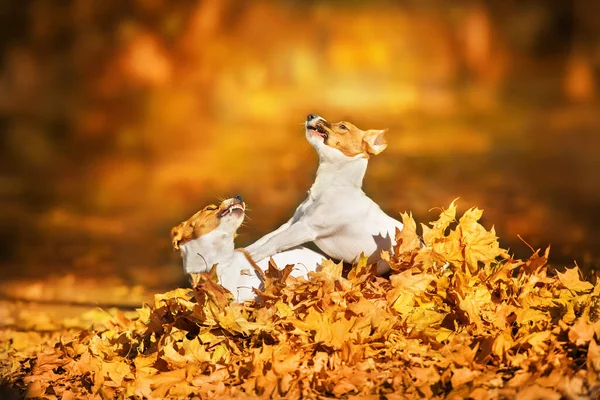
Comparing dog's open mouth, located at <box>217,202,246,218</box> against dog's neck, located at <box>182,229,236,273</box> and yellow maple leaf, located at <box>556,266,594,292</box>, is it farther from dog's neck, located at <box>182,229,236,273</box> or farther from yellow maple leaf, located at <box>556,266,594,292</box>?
yellow maple leaf, located at <box>556,266,594,292</box>

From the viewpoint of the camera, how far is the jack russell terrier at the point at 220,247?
10.6 feet

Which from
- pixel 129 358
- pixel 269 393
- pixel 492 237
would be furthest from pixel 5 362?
pixel 492 237

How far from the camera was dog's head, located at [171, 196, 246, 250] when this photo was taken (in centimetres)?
322

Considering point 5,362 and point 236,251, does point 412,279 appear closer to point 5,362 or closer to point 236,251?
point 236,251

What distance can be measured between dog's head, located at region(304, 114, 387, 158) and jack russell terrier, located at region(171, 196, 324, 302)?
14.4 inches

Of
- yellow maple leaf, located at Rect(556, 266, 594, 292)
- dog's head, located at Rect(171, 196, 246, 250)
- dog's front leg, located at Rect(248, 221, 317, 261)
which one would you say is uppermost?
dog's head, located at Rect(171, 196, 246, 250)

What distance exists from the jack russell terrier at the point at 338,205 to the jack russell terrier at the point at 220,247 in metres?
0.09

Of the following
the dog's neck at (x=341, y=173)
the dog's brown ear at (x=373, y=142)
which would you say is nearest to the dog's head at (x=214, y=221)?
the dog's neck at (x=341, y=173)

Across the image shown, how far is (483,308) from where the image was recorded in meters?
3.21

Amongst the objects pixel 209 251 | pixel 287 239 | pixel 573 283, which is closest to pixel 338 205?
pixel 287 239

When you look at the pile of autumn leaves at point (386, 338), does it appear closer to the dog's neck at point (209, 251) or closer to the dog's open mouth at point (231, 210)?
the dog's neck at point (209, 251)

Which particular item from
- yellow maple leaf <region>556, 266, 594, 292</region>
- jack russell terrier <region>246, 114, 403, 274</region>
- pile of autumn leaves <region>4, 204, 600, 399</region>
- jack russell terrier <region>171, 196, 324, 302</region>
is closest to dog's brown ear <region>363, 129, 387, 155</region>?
jack russell terrier <region>246, 114, 403, 274</region>

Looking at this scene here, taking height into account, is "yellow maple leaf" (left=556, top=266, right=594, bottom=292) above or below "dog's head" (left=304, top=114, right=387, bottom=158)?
below

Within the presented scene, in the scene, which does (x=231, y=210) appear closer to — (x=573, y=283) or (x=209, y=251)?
(x=209, y=251)
